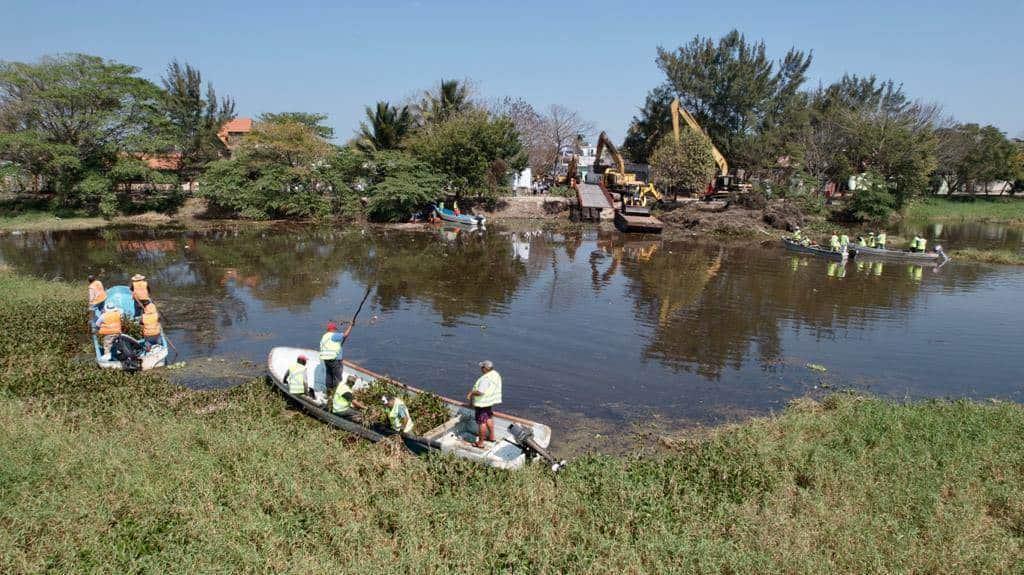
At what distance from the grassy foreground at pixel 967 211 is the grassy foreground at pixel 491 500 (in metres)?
51.0

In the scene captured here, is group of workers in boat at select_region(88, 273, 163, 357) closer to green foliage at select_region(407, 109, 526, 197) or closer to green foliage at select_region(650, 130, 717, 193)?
green foliage at select_region(407, 109, 526, 197)

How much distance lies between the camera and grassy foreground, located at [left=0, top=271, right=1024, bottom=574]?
6344 mm

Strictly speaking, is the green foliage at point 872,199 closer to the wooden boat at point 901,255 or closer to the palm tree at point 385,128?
the wooden boat at point 901,255

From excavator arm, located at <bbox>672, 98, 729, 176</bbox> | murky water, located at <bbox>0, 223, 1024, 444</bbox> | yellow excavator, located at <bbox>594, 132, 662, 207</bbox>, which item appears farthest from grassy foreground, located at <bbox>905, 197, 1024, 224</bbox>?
murky water, located at <bbox>0, 223, 1024, 444</bbox>

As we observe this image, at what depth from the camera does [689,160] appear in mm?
41562

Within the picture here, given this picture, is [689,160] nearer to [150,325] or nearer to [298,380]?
[150,325]

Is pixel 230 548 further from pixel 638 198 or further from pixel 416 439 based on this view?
pixel 638 198

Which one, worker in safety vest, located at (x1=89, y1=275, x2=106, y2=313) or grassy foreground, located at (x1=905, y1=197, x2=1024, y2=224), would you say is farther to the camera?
grassy foreground, located at (x1=905, y1=197, x2=1024, y2=224)

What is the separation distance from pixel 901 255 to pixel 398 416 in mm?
27645

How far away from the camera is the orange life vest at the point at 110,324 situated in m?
12.3

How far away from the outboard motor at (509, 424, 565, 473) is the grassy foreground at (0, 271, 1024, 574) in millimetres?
208

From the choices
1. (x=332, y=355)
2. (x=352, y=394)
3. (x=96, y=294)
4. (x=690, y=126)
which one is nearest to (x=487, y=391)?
(x=352, y=394)

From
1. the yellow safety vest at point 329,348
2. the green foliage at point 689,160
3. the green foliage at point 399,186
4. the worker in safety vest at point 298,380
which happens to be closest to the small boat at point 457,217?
the green foliage at point 399,186

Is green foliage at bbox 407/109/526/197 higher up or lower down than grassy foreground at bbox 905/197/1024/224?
higher up
